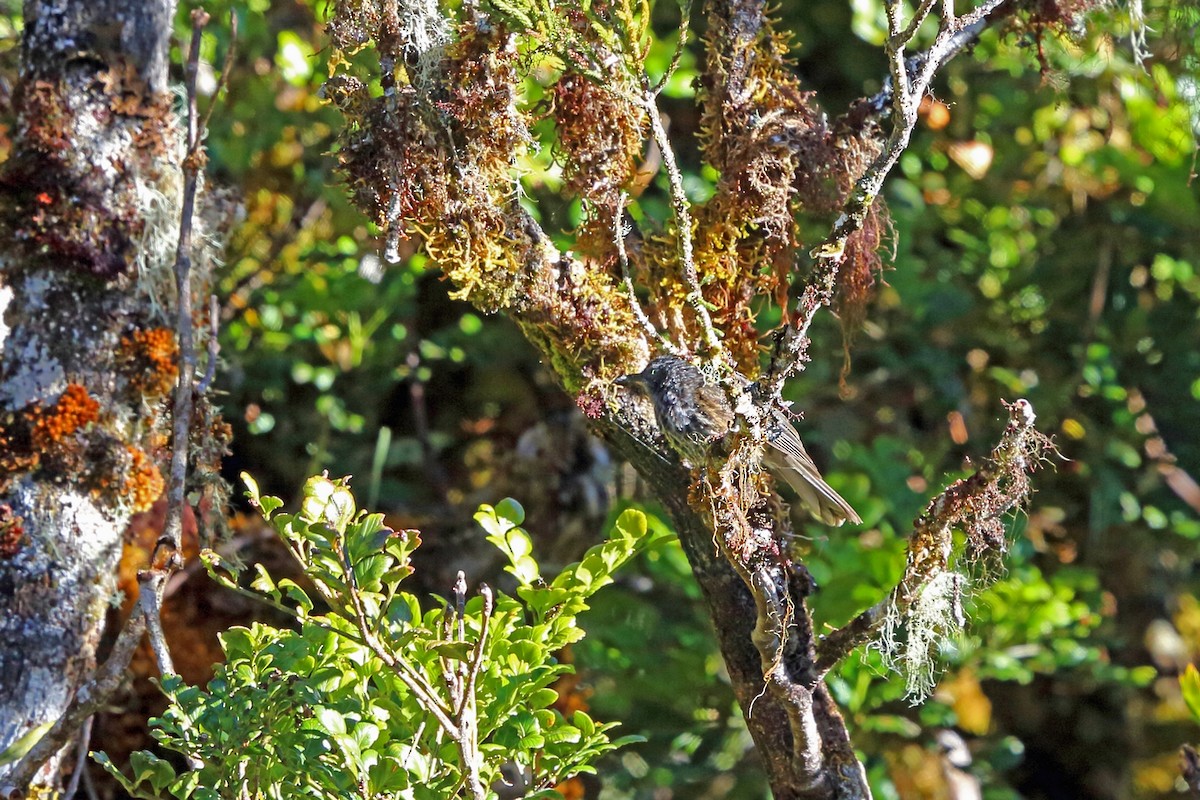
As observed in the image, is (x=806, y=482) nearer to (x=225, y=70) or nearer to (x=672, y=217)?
(x=672, y=217)

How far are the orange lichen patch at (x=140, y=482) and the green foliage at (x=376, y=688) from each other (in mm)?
701

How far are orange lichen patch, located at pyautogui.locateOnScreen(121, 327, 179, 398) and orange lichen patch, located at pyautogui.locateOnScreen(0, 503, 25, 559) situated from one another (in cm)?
34

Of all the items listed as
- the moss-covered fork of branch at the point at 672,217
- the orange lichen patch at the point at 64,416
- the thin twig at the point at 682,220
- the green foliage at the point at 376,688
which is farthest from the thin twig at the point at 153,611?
the thin twig at the point at 682,220

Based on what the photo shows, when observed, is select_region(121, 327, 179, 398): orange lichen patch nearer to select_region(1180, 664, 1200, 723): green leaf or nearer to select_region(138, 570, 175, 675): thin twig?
select_region(138, 570, 175, 675): thin twig

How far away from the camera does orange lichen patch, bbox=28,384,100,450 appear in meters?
2.31

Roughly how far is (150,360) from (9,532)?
0.42 meters

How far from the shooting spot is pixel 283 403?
4.41 metres

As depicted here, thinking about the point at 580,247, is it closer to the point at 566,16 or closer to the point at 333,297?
the point at 566,16

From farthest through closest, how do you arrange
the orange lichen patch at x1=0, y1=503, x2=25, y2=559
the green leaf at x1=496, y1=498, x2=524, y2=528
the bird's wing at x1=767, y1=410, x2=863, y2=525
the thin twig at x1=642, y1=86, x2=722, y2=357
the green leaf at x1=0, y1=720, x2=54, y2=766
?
the bird's wing at x1=767, y1=410, x2=863, y2=525
the orange lichen patch at x1=0, y1=503, x2=25, y2=559
the green leaf at x1=0, y1=720, x2=54, y2=766
the green leaf at x1=496, y1=498, x2=524, y2=528
the thin twig at x1=642, y1=86, x2=722, y2=357

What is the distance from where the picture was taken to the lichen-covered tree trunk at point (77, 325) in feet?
7.45

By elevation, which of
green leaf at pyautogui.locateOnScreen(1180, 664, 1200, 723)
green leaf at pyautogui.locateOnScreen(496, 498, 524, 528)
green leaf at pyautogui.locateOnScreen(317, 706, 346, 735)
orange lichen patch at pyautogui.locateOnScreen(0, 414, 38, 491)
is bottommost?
orange lichen patch at pyautogui.locateOnScreen(0, 414, 38, 491)

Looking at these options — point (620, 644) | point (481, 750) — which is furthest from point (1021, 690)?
point (481, 750)

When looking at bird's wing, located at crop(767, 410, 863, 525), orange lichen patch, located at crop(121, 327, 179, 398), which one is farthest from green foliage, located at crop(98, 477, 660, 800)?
orange lichen patch, located at crop(121, 327, 179, 398)

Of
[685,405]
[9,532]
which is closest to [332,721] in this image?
[685,405]
